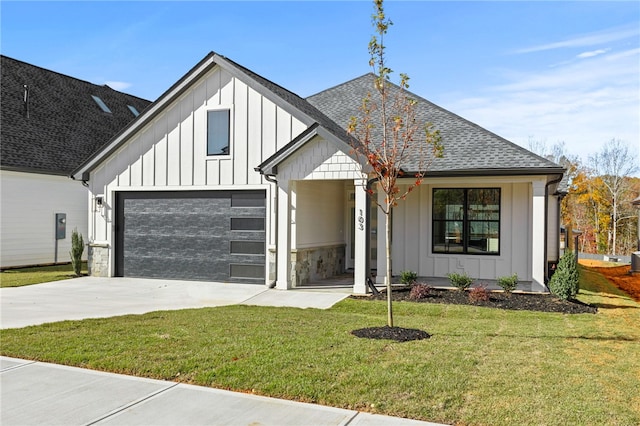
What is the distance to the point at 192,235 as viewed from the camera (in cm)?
1462

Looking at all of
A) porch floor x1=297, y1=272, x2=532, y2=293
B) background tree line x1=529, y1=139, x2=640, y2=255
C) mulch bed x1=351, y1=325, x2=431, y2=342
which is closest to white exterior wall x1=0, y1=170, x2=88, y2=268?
porch floor x1=297, y1=272, x2=532, y2=293

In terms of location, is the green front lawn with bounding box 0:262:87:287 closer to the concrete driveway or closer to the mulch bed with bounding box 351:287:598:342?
the concrete driveway

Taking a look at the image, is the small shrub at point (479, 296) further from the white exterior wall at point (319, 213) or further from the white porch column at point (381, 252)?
the white exterior wall at point (319, 213)

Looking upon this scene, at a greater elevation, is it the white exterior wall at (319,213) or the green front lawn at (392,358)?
the white exterior wall at (319,213)

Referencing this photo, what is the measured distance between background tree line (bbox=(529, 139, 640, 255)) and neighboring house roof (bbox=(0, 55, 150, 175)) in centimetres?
2545

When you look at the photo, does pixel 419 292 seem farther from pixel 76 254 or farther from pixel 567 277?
pixel 76 254

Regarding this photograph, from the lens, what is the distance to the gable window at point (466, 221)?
1368 centimetres

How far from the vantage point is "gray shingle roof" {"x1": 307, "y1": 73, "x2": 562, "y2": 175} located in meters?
12.2

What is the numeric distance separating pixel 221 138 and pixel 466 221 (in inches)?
277

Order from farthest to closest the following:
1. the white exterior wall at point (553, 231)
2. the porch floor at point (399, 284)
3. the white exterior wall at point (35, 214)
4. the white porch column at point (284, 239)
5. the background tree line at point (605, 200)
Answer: the background tree line at point (605, 200)
the white exterior wall at point (553, 231)
the white exterior wall at point (35, 214)
the porch floor at point (399, 284)
the white porch column at point (284, 239)

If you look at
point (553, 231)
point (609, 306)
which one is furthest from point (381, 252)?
point (553, 231)

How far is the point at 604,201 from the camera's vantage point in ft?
110

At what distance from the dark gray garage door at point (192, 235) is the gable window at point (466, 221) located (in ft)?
15.8

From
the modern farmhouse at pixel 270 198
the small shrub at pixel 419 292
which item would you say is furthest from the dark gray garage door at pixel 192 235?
the small shrub at pixel 419 292
